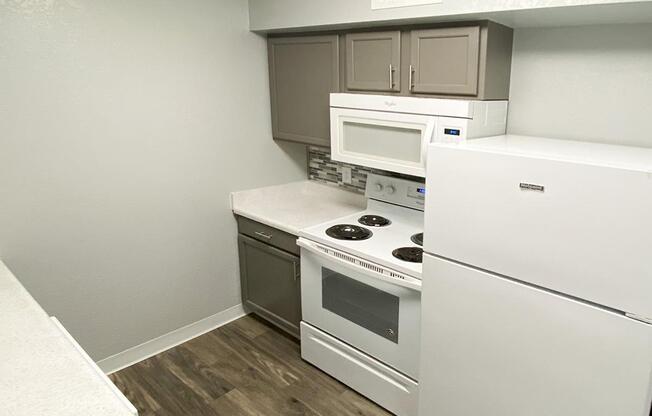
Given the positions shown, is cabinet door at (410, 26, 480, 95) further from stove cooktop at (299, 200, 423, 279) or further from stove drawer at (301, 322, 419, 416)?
stove drawer at (301, 322, 419, 416)

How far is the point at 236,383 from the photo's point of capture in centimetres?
265

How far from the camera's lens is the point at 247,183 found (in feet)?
10.4

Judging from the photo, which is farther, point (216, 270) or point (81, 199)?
point (216, 270)

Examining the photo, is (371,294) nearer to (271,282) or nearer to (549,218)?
(271,282)

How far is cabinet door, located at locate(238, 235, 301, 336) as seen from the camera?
2.85 m

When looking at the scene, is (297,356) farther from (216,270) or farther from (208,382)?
(216,270)

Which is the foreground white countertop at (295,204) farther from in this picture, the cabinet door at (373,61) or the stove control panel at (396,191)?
the cabinet door at (373,61)

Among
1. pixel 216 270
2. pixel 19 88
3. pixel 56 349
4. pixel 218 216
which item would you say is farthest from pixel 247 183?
pixel 56 349

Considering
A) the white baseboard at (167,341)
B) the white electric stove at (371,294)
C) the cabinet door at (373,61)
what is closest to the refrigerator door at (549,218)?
the white electric stove at (371,294)

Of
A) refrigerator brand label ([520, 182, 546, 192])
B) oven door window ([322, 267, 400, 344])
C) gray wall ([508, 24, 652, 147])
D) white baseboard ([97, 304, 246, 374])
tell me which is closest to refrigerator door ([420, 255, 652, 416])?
oven door window ([322, 267, 400, 344])

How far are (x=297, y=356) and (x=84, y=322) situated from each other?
119cm

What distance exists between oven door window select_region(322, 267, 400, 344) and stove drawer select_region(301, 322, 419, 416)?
0.59 feet

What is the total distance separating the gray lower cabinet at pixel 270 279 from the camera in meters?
2.85

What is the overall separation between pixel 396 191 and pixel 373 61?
2.42ft
